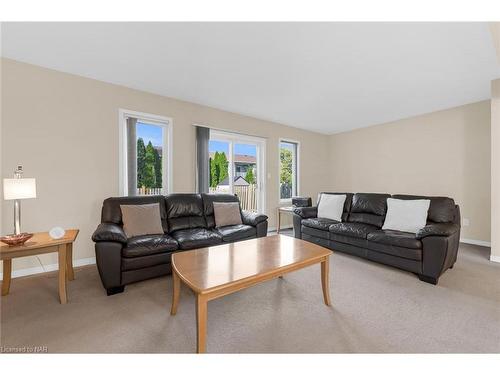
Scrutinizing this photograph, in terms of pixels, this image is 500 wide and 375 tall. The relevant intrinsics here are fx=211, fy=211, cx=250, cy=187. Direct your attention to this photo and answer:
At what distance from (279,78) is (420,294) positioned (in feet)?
9.52

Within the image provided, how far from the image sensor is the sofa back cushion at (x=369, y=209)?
3.28m

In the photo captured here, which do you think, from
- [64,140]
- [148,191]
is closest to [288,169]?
[148,191]

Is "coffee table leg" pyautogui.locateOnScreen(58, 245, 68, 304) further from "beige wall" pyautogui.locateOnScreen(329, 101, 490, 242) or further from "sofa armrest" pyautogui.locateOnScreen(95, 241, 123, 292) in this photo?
"beige wall" pyautogui.locateOnScreen(329, 101, 490, 242)

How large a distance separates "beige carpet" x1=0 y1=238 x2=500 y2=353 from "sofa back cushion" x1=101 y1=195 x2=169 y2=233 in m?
0.69

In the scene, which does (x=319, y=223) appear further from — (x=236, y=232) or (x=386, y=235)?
(x=236, y=232)

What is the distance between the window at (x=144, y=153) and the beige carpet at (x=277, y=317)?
55.7 inches

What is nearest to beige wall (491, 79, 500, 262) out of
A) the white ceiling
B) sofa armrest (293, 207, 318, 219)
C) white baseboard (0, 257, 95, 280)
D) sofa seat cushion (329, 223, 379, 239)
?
the white ceiling

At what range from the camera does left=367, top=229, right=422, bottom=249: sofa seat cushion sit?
7.89 ft

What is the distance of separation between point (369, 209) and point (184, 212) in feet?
9.56

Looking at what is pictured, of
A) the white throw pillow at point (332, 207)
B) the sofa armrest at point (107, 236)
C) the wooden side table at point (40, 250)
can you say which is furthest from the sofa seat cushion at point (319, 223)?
the wooden side table at point (40, 250)

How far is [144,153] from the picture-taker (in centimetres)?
341

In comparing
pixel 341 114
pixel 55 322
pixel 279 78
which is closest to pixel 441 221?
pixel 341 114

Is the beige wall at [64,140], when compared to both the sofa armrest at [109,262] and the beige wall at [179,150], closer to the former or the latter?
the beige wall at [179,150]

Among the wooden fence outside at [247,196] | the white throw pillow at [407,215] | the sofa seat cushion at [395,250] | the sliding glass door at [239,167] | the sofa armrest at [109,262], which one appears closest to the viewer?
the sofa armrest at [109,262]
